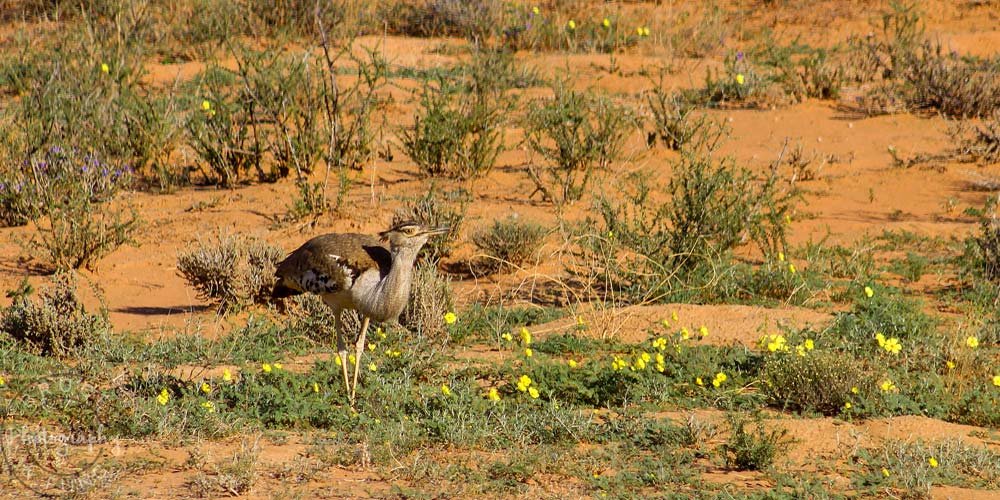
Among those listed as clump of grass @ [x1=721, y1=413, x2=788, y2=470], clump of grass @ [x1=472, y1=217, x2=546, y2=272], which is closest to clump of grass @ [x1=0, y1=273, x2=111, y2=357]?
clump of grass @ [x1=472, y1=217, x2=546, y2=272]

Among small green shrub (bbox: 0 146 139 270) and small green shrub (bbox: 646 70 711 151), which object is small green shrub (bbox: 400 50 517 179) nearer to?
small green shrub (bbox: 646 70 711 151)

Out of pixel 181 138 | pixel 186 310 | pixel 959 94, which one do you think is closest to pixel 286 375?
pixel 186 310

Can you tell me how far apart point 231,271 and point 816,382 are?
4.40m

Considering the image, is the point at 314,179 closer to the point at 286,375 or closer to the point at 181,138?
the point at 181,138

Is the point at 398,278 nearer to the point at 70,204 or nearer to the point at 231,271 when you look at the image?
the point at 231,271

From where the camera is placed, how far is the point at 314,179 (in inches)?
465

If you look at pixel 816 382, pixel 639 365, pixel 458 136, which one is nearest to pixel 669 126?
pixel 458 136

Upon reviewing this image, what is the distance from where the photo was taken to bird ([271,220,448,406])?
664 cm

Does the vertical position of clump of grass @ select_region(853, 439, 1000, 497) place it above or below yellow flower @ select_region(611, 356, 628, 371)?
below

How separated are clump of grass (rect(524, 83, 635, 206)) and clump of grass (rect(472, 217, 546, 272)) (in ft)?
4.61

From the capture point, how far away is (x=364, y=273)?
6.71 meters

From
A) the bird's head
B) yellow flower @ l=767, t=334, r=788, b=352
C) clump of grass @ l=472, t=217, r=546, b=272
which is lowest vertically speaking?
clump of grass @ l=472, t=217, r=546, b=272

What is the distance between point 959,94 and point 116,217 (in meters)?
9.49

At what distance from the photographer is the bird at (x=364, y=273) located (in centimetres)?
664
